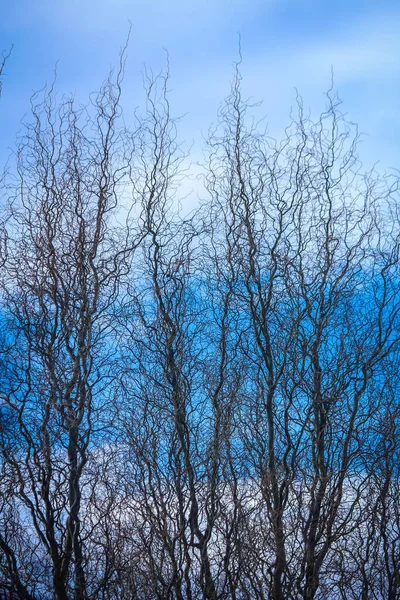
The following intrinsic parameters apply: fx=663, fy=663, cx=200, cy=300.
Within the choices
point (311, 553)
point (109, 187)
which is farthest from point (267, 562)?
point (109, 187)

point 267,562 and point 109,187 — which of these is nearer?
point 267,562

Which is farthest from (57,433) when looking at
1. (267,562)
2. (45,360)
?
(267,562)

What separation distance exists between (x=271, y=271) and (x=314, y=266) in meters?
0.55

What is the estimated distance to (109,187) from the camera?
328 inches

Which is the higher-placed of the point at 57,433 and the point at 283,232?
the point at 283,232

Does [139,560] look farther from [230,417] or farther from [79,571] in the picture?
[230,417]

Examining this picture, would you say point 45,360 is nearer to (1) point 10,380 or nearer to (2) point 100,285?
(1) point 10,380

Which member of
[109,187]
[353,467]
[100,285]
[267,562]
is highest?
[109,187]

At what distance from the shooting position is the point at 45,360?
311 inches

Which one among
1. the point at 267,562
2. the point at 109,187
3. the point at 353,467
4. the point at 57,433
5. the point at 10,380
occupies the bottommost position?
the point at 267,562

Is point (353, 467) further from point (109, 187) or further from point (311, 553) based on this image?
point (109, 187)

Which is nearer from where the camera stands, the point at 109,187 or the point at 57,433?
the point at 57,433

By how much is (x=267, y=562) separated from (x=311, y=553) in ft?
1.79

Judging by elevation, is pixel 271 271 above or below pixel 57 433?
above
